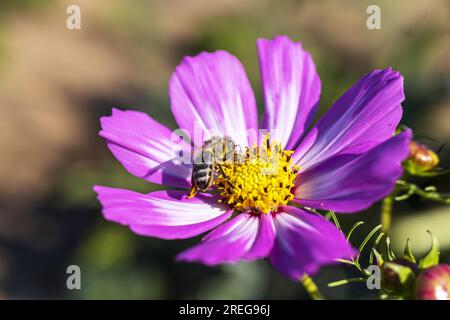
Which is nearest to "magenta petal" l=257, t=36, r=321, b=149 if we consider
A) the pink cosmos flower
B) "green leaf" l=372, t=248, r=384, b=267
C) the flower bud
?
the pink cosmos flower

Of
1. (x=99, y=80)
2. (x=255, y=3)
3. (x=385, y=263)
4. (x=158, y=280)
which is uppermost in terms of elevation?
(x=255, y=3)

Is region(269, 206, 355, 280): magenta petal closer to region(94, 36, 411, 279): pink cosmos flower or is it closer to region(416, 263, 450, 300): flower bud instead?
region(94, 36, 411, 279): pink cosmos flower

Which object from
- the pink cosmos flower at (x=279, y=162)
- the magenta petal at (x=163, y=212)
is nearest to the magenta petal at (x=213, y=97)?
the pink cosmos flower at (x=279, y=162)

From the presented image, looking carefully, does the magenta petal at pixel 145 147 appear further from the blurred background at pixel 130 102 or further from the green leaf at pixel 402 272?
the blurred background at pixel 130 102

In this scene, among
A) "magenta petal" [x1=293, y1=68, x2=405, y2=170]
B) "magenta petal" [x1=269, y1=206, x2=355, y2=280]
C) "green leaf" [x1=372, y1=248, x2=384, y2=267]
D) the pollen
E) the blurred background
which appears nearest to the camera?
"magenta petal" [x1=269, y1=206, x2=355, y2=280]

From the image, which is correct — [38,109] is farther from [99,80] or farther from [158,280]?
[158,280]
